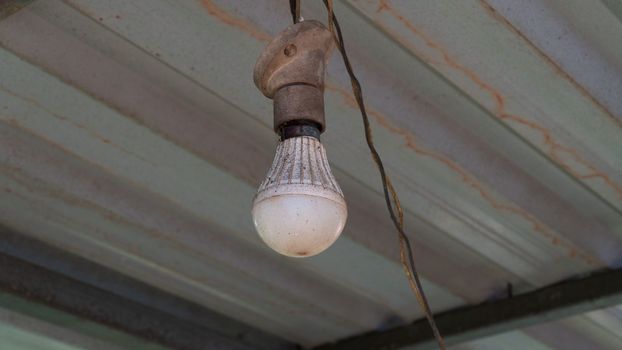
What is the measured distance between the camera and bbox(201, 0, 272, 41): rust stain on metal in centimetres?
193

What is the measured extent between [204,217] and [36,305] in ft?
1.97

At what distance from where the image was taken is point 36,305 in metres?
2.69

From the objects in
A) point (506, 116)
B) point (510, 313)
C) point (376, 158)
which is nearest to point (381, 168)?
point (376, 158)

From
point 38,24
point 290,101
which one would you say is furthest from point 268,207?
point 38,24

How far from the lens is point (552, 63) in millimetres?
2016

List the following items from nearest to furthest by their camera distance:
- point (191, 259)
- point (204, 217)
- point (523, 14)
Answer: point (523, 14), point (204, 217), point (191, 259)

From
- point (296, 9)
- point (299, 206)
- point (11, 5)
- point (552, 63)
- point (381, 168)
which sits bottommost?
point (299, 206)

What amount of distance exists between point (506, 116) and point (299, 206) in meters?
1.06

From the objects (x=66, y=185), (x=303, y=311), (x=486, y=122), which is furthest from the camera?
(x=303, y=311)

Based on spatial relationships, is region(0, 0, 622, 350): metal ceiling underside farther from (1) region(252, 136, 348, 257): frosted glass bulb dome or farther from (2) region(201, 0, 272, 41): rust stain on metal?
(1) region(252, 136, 348, 257): frosted glass bulb dome

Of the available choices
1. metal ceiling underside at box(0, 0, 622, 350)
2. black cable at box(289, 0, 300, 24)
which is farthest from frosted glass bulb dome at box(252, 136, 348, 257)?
metal ceiling underside at box(0, 0, 622, 350)

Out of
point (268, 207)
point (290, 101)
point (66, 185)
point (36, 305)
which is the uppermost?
point (66, 185)

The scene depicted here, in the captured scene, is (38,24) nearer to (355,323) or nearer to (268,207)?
(268,207)

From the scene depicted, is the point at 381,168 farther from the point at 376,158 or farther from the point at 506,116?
the point at 506,116
